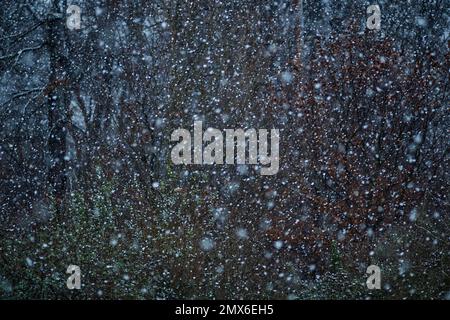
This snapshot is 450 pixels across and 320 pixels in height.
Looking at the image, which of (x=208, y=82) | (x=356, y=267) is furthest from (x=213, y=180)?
(x=356, y=267)

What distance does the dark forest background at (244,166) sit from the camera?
169 inches

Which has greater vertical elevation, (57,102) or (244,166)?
(57,102)

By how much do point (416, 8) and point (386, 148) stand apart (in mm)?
1142

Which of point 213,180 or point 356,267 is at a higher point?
point 213,180

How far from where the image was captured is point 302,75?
168 inches

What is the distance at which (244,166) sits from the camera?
4305 mm

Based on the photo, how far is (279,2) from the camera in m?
4.28

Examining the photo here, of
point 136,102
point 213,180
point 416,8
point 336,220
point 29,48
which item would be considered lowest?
point 336,220

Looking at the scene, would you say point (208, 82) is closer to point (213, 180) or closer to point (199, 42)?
point (199, 42)

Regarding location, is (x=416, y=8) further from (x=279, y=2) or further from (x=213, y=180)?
(x=213, y=180)

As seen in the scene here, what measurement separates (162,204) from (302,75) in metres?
1.53

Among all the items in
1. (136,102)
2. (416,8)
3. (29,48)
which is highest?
(416,8)

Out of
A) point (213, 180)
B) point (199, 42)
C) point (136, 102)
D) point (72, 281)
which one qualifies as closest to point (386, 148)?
point (213, 180)

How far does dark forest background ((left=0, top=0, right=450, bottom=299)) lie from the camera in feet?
14.1
